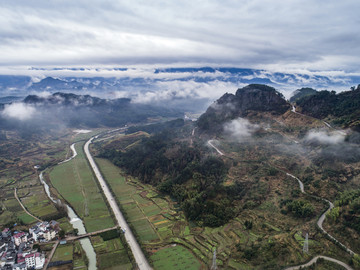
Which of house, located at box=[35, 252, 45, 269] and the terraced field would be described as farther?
house, located at box=[35, 252, 45, 269]

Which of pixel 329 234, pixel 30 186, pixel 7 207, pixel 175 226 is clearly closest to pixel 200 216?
pixel 175 226

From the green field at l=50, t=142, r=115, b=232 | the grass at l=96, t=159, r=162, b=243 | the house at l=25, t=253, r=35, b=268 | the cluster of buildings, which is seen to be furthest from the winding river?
the grass at l=96, t=159, r=162, b=243

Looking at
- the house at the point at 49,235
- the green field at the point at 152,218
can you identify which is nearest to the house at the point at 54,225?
the house at the point at 49,235

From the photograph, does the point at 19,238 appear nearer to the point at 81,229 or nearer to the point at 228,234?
the point at 81,229

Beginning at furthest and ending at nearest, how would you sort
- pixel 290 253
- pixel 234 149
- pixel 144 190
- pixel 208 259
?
1. pixel 234 149
2. pixel 144 190
3. pixel 208 259
4. pixel 290 253

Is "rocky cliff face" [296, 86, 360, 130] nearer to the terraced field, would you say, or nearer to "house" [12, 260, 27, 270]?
the terraced field

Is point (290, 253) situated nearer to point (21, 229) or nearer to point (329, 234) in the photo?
point (329, 234)

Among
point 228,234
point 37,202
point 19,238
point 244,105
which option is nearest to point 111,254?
point 19,238
